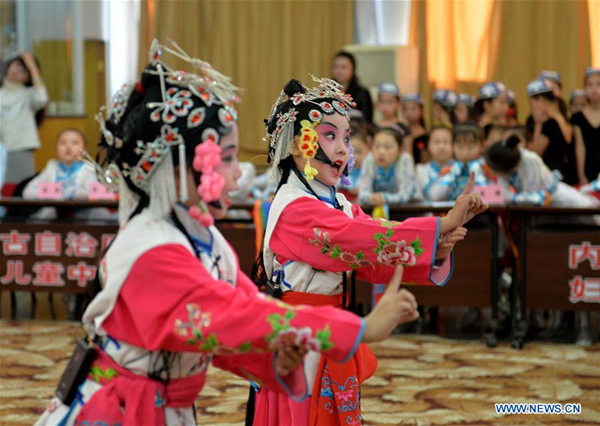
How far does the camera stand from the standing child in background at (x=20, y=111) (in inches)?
287

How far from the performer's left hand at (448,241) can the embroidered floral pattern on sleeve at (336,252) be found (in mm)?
185

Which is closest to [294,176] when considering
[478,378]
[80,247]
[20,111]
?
[478,378]

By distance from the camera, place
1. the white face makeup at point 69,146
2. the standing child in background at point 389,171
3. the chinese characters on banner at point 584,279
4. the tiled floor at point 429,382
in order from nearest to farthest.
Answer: the tiled floor at point 429,382 < the chinese characters on banner at point 584,279 < the standing child in background at point 389,171 < the white face makeup at point 69,146

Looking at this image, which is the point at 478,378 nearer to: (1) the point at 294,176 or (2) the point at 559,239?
(2) the point at 559,239

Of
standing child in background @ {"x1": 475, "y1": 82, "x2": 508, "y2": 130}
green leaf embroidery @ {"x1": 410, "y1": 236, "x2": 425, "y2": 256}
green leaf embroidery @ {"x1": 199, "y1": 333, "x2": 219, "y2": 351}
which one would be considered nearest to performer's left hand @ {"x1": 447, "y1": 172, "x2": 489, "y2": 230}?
green leaf embroidery @ {"x1": 410, "y1": 236, "x2": 425, "y2": 256}

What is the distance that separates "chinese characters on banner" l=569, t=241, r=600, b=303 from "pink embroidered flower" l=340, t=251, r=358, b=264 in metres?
2.67

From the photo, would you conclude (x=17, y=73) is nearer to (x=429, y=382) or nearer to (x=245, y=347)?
(x=429, y=382)

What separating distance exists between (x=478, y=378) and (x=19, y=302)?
357 centimetres

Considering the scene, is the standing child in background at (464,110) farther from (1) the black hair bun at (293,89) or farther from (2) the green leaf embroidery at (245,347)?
(2) the green leaf embroidery at (245,347)

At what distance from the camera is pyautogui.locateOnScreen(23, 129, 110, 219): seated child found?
18.6ft

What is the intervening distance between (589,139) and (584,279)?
175 cm

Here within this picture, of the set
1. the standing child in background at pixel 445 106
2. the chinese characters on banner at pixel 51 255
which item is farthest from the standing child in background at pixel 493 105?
the chinese characters on banner at pixel 51 255

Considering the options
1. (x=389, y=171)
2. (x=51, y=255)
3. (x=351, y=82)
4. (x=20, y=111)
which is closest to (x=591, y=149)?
(x=389, y=171)

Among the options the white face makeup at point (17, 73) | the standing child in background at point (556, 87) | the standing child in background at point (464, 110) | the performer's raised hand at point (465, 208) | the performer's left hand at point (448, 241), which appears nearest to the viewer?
the performer's raised hand at point (465, 208)
